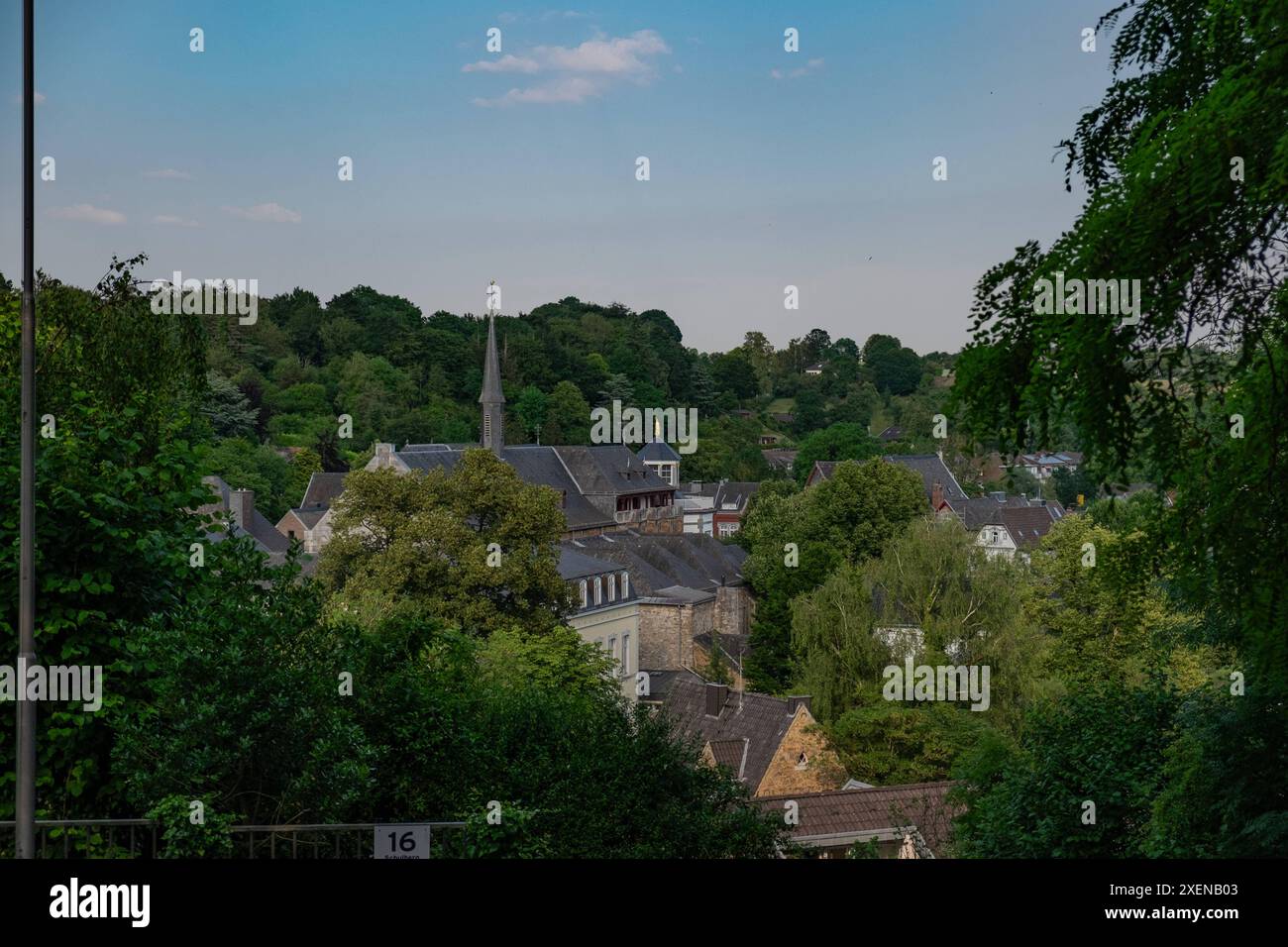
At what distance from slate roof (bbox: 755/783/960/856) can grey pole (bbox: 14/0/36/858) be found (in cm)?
1446

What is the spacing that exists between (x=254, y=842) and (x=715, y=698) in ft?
85.5

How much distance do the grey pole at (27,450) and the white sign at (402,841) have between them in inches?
86.9

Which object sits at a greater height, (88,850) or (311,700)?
(311,700)

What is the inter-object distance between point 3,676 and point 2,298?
473 inches

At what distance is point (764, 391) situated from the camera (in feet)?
451

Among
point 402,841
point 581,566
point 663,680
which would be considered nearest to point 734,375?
point 581,566

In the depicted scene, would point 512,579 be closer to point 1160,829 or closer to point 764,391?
point 1160,829

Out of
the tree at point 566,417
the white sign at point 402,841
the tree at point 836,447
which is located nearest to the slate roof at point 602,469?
the tree at point 836,447

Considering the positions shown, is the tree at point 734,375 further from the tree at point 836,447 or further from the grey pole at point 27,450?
the grey pole at point 27,450

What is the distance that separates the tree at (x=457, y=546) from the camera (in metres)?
34.1

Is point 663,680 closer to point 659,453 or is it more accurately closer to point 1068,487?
point 1068,487

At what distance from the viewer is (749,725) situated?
109 ft
